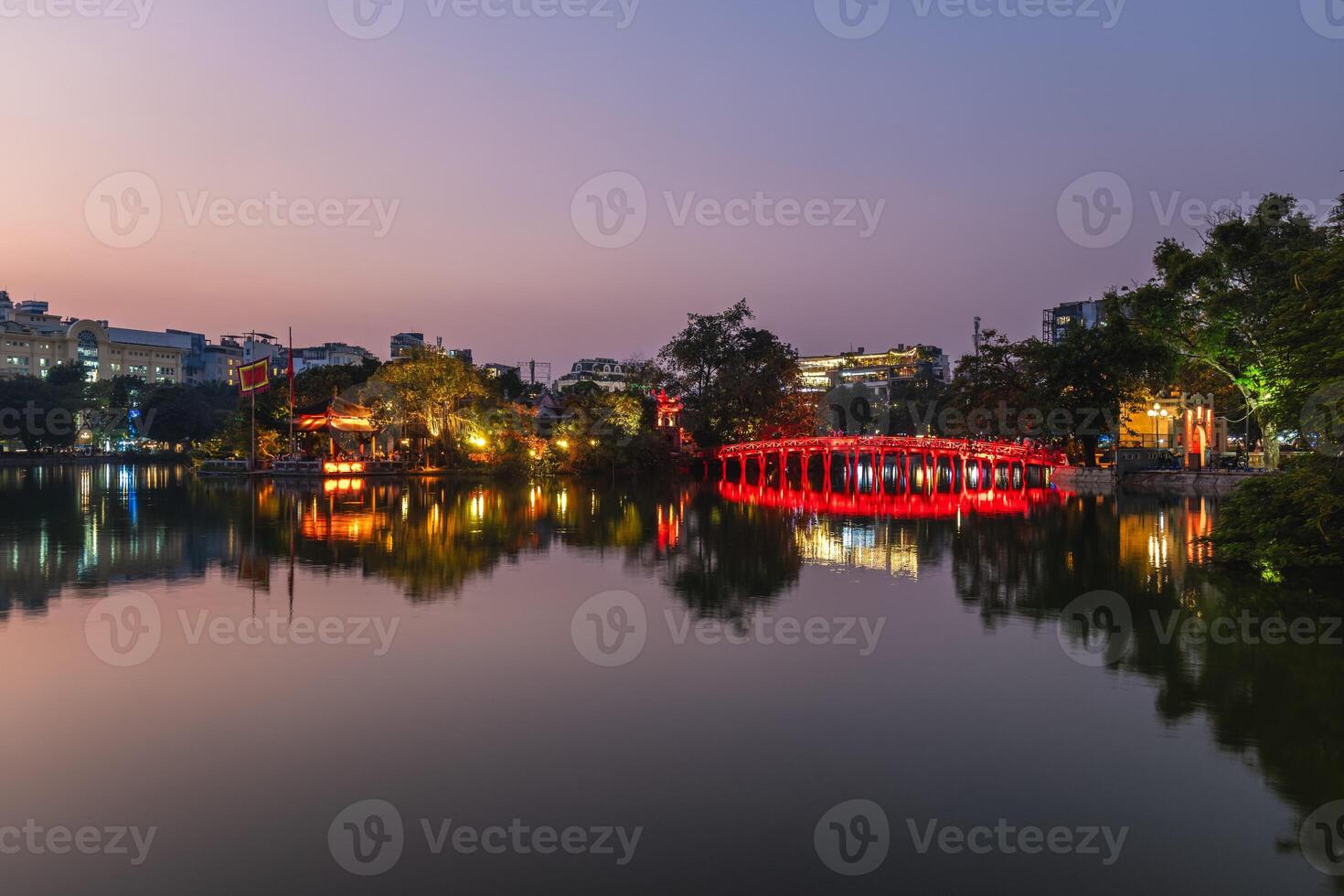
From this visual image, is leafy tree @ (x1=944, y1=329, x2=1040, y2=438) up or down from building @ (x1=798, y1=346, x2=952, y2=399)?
down

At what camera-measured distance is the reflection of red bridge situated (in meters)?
29.6

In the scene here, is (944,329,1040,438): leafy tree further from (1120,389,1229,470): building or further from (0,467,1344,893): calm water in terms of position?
(0,467,1344,893): calm water

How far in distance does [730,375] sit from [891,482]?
10.5 metres

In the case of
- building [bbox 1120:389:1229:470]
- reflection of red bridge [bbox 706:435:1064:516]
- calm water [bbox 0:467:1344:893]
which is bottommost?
calm water [bbox 0:467:1344:893]

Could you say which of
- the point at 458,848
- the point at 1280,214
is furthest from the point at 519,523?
the point at 1280,214

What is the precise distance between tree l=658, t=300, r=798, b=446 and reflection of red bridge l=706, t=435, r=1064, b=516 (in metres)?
2.16

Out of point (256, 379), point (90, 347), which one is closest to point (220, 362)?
point (90, 347)

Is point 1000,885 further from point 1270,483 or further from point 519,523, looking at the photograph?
point 519,523

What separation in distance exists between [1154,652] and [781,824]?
5.93 m

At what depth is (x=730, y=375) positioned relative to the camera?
4928 cm

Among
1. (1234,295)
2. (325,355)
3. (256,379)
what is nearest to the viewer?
(1234,295)

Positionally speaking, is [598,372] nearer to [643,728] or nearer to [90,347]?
[90,347]

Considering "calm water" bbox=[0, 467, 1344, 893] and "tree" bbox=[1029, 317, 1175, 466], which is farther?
"tree" bbox=[1029, 317, 1175, 466]

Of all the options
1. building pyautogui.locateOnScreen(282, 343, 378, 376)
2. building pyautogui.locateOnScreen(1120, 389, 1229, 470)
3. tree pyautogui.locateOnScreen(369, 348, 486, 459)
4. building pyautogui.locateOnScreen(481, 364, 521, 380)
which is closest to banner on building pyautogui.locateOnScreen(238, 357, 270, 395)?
tree pyautogui.locateOnScreen(369, 348, 486, 459)
